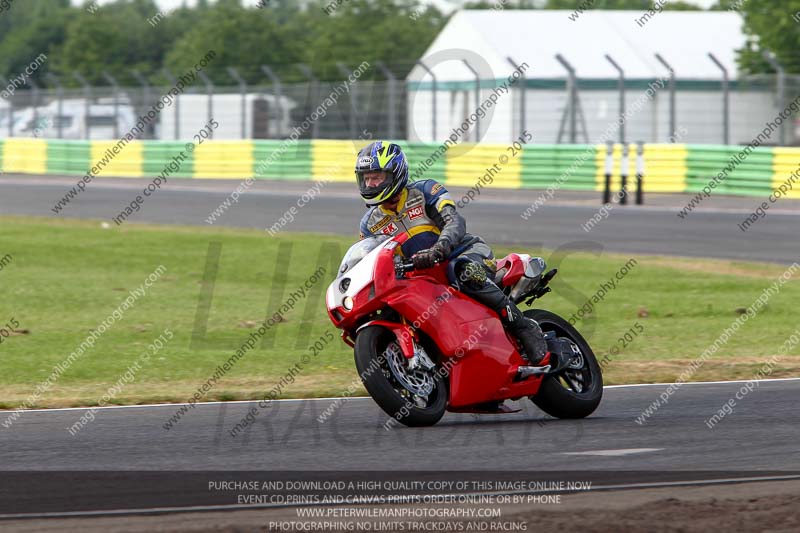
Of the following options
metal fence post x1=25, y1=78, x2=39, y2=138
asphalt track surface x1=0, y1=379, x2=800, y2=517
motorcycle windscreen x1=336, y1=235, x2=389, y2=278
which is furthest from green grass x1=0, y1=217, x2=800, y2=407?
metal fence post x1=25, y1=78, x2=39, y2=138

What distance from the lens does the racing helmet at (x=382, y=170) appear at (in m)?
8.45

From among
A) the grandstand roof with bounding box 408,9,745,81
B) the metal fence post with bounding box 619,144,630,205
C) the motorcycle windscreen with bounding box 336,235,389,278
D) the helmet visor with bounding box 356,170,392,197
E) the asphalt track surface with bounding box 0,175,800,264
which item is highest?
the grandstand roof with bounding box 408,9,745,81

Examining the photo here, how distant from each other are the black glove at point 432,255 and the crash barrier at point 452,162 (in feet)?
70.3

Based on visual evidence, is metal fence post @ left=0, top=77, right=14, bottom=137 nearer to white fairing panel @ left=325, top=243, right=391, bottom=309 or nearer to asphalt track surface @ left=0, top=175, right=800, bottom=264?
asphalt track surface @ left=0, top=175, right=800, bottom=264

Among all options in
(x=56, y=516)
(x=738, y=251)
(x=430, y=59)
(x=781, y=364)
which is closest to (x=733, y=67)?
(x=430, y=59)

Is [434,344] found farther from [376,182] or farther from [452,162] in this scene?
[452,162]

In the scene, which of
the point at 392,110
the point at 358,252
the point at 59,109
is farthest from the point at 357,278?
the point at 59,109

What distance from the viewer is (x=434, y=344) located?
8414mm

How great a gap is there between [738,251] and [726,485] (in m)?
14.8

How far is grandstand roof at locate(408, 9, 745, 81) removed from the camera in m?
47.2

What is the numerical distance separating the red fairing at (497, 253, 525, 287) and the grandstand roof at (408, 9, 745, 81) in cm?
3792

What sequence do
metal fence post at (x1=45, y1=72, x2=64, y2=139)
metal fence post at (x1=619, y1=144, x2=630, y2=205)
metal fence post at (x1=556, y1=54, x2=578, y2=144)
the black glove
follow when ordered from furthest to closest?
metal fence post at (x1=45, y1=72, x2=64, y2=139) < metal fence post at (x1=556, y1=54, x2=578, y2=144) < metal fence post at (x1=619, y1=144, x2=630, y2=205) < the black glove

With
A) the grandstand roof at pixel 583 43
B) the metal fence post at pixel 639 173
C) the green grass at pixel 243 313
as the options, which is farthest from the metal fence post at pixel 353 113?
the green grass at pixel 243 313

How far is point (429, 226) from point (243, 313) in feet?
23.0
